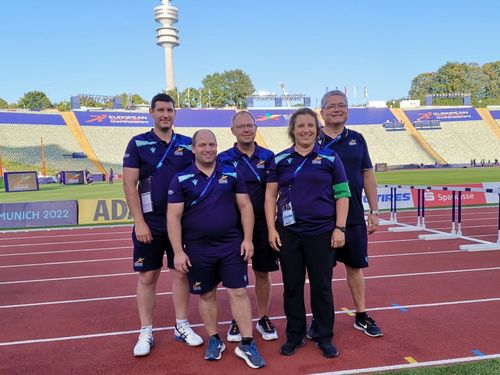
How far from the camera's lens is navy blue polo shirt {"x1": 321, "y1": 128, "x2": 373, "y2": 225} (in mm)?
3877

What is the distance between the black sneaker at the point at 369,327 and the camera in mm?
3957

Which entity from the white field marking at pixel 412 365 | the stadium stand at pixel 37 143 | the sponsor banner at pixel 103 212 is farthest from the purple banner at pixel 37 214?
the stadium stand at pixel 37 143

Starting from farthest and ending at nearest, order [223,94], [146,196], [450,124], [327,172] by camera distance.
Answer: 1. [223,94]
2. [450,124]
3. [146,196]
4. [327,172]

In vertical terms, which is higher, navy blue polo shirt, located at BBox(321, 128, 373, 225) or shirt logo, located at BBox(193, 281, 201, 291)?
navy blue polo shirt, located at BBox(321, 128, 373, 225)

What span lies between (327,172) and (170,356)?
6.71ft

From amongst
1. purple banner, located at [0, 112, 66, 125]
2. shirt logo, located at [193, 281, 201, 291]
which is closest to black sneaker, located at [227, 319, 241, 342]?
shirt logo, located at [193, 281, 201, 291]

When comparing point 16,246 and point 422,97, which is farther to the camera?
point 422,97

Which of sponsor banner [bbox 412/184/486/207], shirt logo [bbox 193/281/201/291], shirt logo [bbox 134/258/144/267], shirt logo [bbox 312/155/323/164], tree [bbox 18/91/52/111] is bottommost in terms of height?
sponsor banner [bbox 412/184/486/207]

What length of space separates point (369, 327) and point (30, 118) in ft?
170

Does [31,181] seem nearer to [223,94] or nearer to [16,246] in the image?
[16,246]

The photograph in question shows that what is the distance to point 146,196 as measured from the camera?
147 inches

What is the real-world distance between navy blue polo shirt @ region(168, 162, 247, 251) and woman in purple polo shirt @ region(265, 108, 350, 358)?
324 millimetres

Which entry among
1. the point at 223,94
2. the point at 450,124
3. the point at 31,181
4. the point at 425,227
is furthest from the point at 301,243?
the point at 223,94

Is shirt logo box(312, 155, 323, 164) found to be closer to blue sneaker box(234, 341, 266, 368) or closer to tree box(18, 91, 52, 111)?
blue sneaker box(234, 341, 266, 368)
